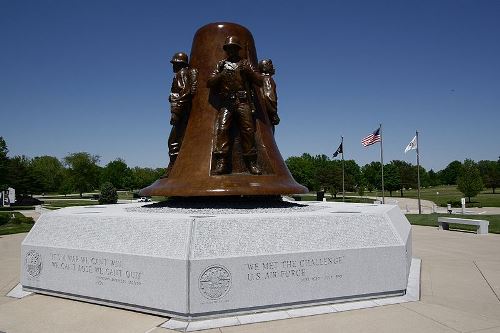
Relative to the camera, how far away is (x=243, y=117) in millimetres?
8406

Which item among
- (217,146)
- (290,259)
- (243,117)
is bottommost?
(290,259)

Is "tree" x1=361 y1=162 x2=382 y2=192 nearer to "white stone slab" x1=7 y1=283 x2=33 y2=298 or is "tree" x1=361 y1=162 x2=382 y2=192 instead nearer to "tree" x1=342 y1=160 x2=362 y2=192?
"tree" x1=342 y1=160 x2=362 y2=192

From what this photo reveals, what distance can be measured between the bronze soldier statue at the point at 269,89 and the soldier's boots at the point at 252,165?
5.00ft

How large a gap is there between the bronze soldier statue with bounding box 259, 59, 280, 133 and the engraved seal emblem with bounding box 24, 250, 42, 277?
557cm

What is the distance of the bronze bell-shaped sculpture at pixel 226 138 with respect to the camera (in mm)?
8141

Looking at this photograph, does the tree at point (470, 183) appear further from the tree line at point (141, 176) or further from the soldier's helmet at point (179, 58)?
the soldier's helmet at point (179, 58)

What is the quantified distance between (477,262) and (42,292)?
30.0 feet

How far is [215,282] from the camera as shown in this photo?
5.58 meters

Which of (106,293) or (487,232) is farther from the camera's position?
(487,232)

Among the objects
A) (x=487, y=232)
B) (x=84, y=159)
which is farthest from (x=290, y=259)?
(x=84, y=159)

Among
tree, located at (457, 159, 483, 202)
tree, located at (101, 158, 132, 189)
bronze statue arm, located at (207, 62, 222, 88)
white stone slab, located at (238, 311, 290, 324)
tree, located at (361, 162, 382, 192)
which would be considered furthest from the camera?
tree, located at (101, 158, 132, 189)

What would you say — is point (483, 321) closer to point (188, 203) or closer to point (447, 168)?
point (188, 203)

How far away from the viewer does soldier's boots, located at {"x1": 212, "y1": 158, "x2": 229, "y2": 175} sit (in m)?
8.26

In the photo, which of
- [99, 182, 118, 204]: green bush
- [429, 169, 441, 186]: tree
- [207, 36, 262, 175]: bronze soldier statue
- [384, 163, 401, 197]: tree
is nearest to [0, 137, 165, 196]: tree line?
[99, 182, 118, 204]: green bush
